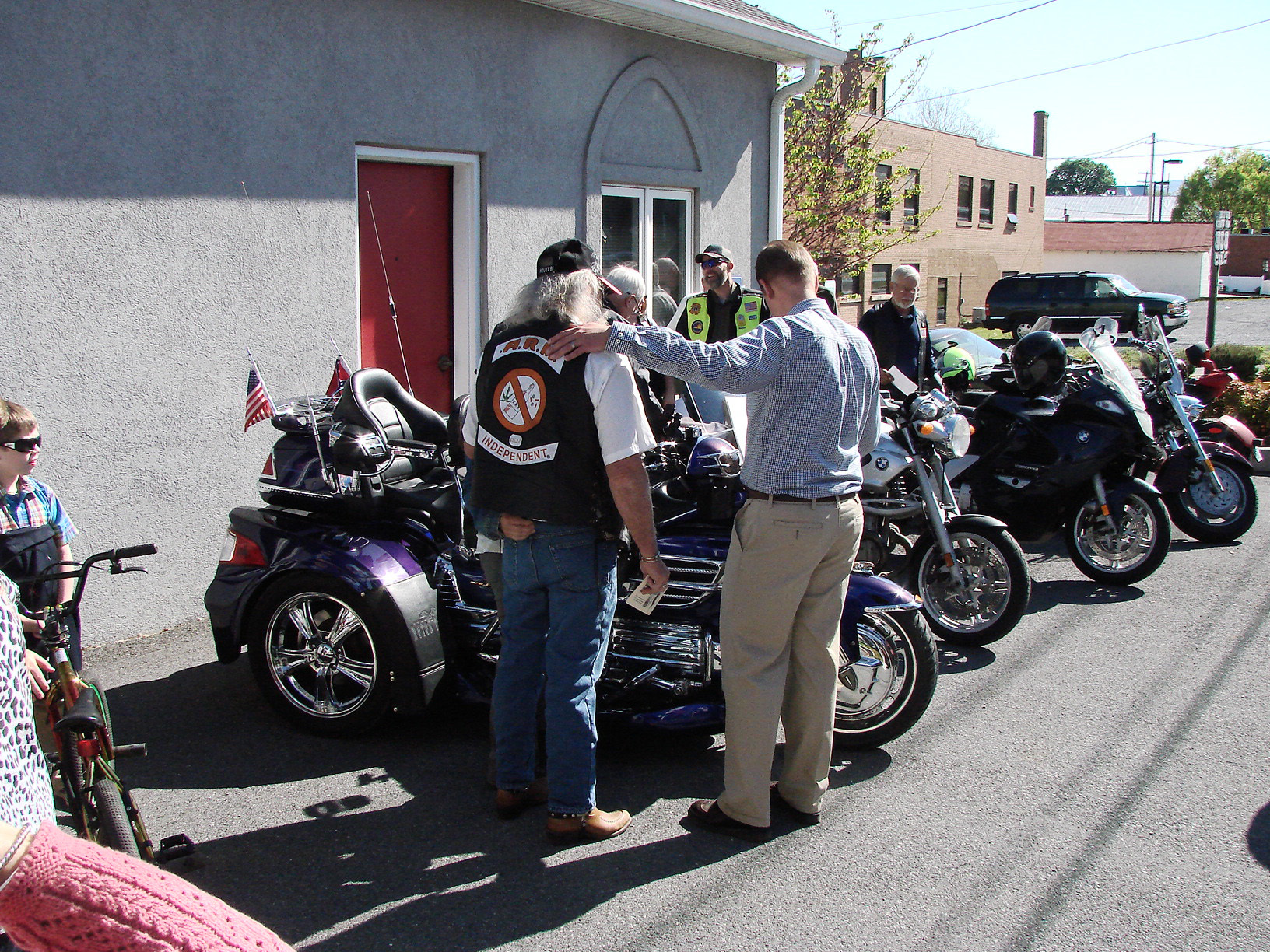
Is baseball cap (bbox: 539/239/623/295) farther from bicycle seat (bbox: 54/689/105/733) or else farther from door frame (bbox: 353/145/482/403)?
door frame (bbox: 353/145/482/403)

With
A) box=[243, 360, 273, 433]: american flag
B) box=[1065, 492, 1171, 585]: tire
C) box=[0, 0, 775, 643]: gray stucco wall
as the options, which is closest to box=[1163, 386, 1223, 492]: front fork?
box=[1065, 492, 1171, 585]: tire

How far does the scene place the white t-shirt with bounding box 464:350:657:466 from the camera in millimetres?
3564

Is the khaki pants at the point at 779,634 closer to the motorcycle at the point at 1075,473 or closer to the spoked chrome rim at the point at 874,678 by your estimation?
the spoked chrome rim at the point at 874,678

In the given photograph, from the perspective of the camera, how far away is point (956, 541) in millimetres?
5859

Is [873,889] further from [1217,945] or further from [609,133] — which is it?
[609,133]

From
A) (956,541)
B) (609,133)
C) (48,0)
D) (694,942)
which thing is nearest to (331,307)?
(48,0)

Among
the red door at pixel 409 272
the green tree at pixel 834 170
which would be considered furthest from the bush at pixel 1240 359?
the red door at pixel 409 272

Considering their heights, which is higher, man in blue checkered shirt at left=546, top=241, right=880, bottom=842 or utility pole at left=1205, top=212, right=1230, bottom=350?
utility pole at left=1205, top=212, right=1230, bottom=350

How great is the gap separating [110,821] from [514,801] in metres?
1.37

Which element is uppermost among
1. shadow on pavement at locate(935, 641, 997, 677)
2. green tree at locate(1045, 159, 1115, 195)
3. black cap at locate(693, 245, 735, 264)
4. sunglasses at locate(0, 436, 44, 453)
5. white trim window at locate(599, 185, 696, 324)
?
green tree at locate(1045, 159, 1115, 195)

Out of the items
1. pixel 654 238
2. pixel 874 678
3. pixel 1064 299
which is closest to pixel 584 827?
pixel 874 678

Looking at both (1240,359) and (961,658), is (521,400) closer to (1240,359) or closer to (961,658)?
(961,658)

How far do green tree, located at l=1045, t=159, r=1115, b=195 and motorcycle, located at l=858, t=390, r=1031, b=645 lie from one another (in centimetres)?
12084

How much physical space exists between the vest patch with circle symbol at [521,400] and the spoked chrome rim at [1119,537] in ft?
15.3
